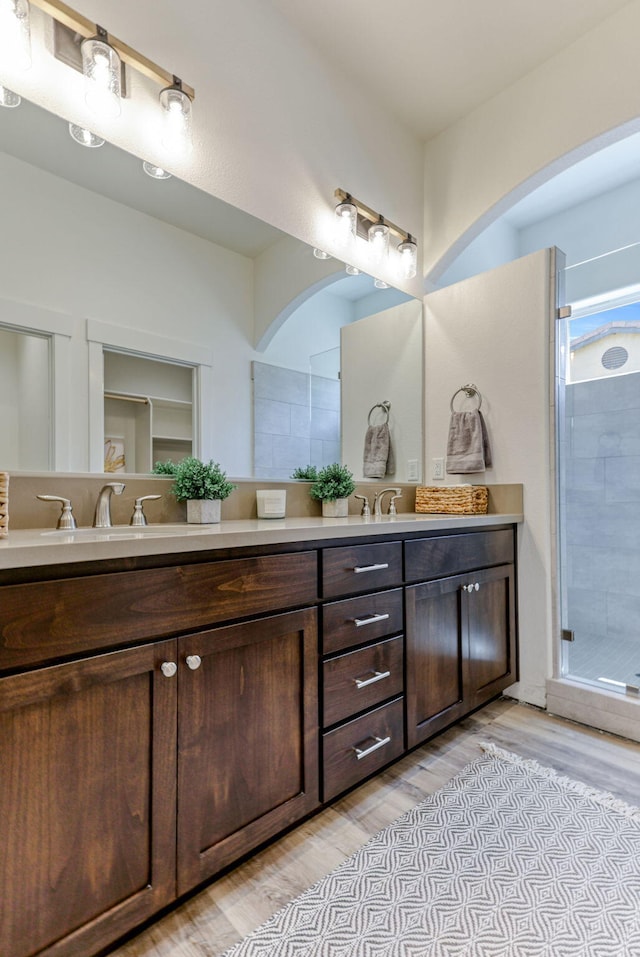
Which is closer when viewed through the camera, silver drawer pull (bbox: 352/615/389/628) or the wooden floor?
the wooden floor

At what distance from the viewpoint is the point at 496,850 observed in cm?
128

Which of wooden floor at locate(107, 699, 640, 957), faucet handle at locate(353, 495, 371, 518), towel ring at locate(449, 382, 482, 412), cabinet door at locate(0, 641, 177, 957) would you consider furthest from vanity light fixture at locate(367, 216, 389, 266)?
wooden floor at locate(107, 699, 640, 957)

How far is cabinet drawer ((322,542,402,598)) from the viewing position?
1.33 meters

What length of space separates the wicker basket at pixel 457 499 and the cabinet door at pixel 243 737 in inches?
45.2

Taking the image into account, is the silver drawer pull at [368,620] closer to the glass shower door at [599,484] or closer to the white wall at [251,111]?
the glass shower door at [599,484]

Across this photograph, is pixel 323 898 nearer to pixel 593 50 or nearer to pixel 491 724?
pixel 491 724

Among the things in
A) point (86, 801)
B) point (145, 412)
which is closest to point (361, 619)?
point (86, 801)

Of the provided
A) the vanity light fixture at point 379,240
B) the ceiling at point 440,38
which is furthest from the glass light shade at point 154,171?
the vanity light fixture at point 379,240

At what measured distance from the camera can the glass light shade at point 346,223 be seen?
6.68ft

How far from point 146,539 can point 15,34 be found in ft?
4.52

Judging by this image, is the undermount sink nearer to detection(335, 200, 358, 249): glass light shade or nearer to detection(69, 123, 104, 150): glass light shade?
detection(69, 123, 104, 150): glass light shade

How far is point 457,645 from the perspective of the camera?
5.90 feet

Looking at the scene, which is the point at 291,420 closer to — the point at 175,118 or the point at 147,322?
the point at 147,322

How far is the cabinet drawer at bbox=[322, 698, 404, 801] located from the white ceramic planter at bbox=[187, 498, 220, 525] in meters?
0.72
